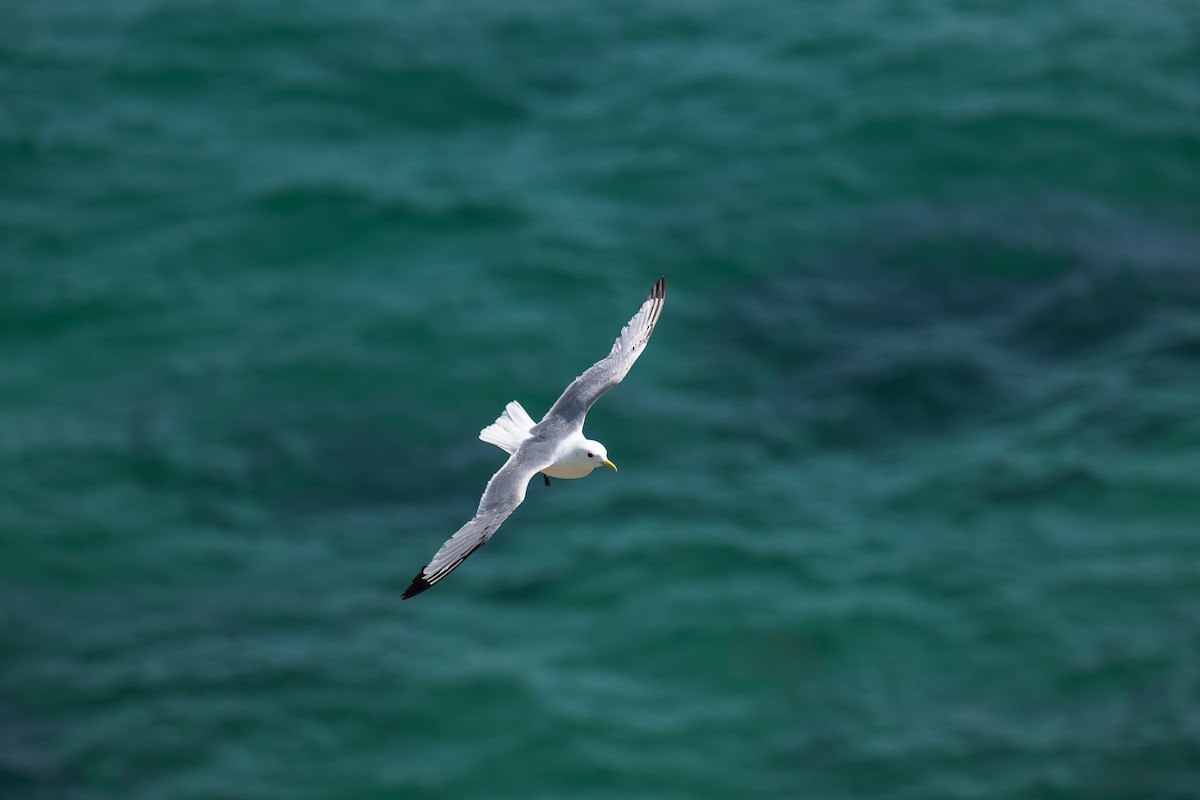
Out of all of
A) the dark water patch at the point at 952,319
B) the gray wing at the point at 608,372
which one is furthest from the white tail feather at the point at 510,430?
the dark water patch at the point at 952,319

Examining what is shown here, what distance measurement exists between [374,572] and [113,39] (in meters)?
17.2

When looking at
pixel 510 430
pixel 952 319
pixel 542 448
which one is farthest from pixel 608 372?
pixel 952 319

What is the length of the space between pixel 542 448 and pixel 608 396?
632 inches

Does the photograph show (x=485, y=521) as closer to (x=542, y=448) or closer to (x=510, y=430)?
(x=542, y=448)

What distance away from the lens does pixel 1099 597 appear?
25.3 m

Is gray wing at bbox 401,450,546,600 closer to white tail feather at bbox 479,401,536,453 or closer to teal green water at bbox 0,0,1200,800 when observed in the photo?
white tail feather at bbox 479,401,536,453

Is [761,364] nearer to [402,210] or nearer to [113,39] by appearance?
[402,210]

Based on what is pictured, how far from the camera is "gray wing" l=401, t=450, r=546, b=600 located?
35.5 feet

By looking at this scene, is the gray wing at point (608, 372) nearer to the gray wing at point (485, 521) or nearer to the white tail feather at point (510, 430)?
the white tail feather at point (510, 430)

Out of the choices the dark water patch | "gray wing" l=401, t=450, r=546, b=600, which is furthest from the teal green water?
"gray wing" l=401, t=450, r=546, b=600

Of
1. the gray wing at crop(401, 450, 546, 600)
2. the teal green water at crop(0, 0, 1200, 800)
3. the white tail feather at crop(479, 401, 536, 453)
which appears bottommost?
the gray wing at crop(401, 450, 546, 600)

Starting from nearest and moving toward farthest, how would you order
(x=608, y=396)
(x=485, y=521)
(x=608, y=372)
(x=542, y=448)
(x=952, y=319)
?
(x=485, y=521) → (x=542, y=448) → (x=608, y=372) → (x=608, y=396) → (x=952, y=319)

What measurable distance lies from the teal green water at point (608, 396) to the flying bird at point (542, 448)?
11.1 metres

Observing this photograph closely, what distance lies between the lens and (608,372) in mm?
13852
